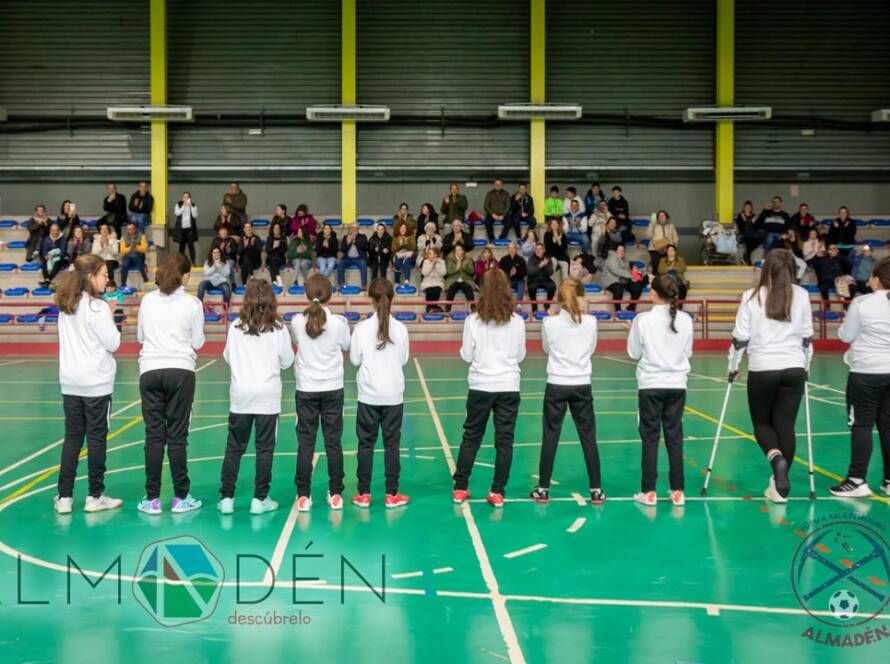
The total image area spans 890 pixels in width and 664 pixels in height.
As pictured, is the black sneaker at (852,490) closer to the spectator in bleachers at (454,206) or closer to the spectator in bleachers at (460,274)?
the spectator in bleachers at (460,274)

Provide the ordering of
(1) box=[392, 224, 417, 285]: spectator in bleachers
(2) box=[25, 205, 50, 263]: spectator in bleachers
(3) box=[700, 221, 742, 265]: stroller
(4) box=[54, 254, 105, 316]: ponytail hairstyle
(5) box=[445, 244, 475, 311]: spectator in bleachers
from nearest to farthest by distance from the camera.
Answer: (4) box=[54, 254, 105, 316]: ponytail hairstyle, (5) box=[445, 244, 475, 311]: spectator in bleachers, (2) box=[25, 205, 50, 263]: spectator in bleachers, (1) box=[392, 224, 417, 285]: spectator in bleachers, (3) box=[700, 221, 742, 265]: stroller

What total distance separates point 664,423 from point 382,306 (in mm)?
2593

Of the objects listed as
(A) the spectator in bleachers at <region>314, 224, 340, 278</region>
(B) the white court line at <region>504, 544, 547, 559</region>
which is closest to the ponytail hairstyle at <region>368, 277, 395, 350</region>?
(B) the white court line at <region>504, 544, 547, 559</region>

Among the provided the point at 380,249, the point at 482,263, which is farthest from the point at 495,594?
the point at 380,249

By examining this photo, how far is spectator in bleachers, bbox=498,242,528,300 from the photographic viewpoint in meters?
23.8

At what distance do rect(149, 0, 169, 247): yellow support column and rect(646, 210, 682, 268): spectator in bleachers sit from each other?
14679mm

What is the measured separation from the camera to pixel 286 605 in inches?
212

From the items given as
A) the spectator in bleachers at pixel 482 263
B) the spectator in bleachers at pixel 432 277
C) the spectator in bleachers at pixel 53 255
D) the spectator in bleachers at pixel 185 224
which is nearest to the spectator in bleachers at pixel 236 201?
the spectator in bleachers at pixel 185 224

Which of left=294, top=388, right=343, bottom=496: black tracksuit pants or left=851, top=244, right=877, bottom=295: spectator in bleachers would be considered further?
left=851, top=244, right=877, bottom=295: spectator in bleachers

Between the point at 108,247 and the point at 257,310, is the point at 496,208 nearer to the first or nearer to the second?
the point at 108,247

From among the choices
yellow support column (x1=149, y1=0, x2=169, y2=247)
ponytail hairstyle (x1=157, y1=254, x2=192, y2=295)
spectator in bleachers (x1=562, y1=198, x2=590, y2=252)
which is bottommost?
ponytail hairstyle (x1=157, y1=254, x2=192, y2=295)

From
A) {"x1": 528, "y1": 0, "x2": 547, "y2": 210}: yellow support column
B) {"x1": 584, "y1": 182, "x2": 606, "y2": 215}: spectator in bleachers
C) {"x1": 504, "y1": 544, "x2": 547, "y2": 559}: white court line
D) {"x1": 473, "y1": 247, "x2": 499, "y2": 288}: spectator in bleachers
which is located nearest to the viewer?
{"x1": 504, "y1": 544, "x2": 547, "y2": 559}: white court line

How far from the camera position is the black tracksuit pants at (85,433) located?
7.29m

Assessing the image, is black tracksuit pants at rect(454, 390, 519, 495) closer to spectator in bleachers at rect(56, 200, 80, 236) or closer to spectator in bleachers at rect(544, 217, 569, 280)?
spectator in bleachers at rect(544, 217, 569, 280)
